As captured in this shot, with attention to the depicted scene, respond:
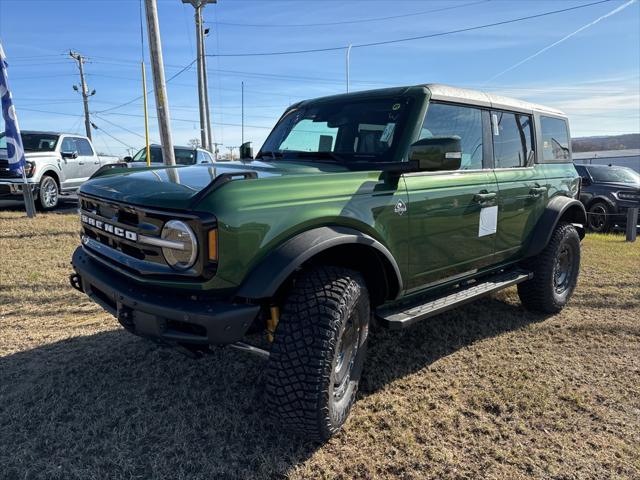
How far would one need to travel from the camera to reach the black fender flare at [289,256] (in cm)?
228

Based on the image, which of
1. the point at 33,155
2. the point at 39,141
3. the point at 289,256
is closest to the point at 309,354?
the point at 289,256

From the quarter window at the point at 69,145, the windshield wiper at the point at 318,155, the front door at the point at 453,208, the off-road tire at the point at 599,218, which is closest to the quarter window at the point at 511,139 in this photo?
the front door at the point at 453,208

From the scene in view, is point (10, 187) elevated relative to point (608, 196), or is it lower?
elevated

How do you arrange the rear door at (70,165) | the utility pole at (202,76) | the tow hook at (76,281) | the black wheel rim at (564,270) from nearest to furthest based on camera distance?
the tow hook at (76,281) → the black wheel rim at (564,270) → the rear door at (70,165) → the utility pole at (202,76)

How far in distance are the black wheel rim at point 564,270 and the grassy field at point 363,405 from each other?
432 mm

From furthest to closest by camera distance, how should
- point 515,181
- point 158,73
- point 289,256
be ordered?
1. point 158,73
2. point 515,181
3. point 289,256

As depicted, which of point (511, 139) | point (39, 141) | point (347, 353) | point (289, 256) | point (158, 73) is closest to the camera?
point (289, 256)

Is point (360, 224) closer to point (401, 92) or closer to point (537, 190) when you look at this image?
point (401, 92)

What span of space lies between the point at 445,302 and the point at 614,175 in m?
10.3

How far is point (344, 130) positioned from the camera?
3639 millimetres

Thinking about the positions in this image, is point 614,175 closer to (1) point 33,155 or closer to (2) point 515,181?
(2) point 515,181

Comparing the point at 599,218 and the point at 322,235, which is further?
the point at 599,218

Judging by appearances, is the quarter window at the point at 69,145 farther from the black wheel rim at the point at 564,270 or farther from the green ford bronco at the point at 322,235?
the black wheel rim at the point at 564,270

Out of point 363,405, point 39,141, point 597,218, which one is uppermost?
point 39,141
